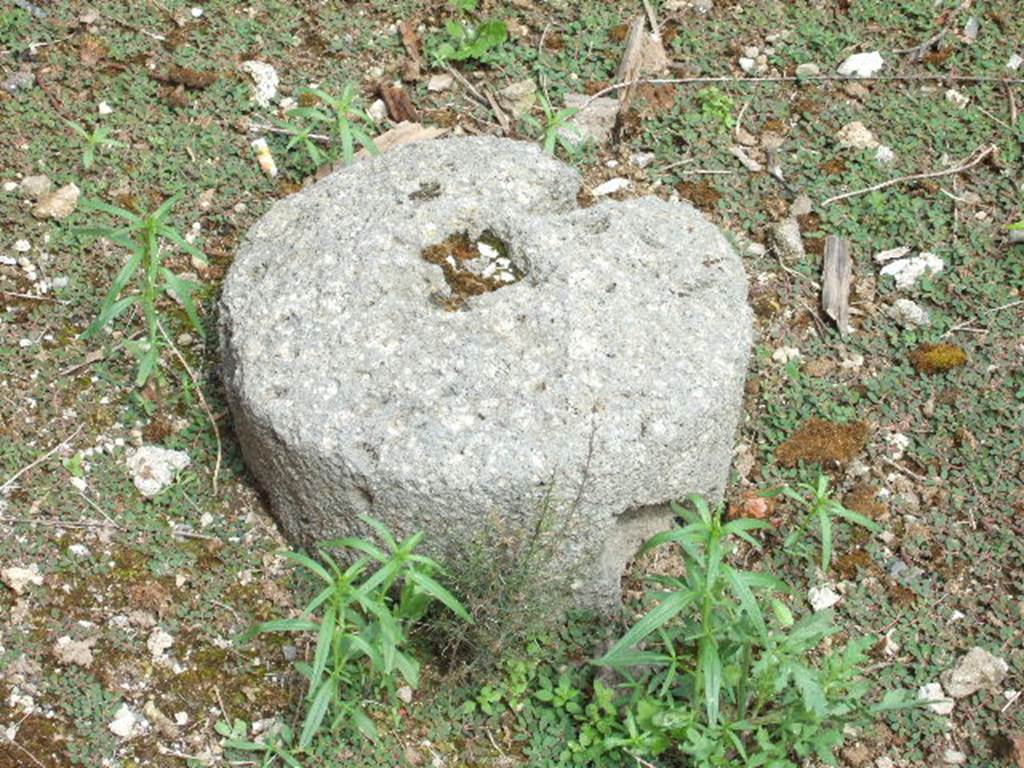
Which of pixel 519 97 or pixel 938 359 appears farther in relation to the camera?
pixel 519 97

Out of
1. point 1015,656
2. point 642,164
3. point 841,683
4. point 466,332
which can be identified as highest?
point 466,332

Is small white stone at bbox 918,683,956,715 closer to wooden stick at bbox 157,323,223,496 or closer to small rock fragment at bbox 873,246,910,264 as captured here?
small rock fragment at bbox 873,246,910,264

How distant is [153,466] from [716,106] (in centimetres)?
246

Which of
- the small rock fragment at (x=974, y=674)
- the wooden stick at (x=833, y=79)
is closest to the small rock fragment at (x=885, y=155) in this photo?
the wooden stick at (x=833, y=79)

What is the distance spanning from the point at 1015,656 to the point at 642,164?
2119mm

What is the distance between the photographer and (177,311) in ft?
14.6

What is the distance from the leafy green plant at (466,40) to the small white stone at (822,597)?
2.39 meters

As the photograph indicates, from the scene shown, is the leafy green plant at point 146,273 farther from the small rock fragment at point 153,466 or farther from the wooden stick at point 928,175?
the wooden stick at point 928,175

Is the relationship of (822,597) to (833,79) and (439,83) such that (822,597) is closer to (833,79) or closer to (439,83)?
(833,79)

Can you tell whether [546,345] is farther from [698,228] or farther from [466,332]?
[698,228]

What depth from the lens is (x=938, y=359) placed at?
4.57 meters

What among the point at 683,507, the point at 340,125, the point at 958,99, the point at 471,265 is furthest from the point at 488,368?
the point at 958,99

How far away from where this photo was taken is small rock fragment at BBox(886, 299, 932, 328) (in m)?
4.70

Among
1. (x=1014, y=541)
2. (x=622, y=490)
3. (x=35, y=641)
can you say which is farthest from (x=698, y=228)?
(x=35, y=641)
